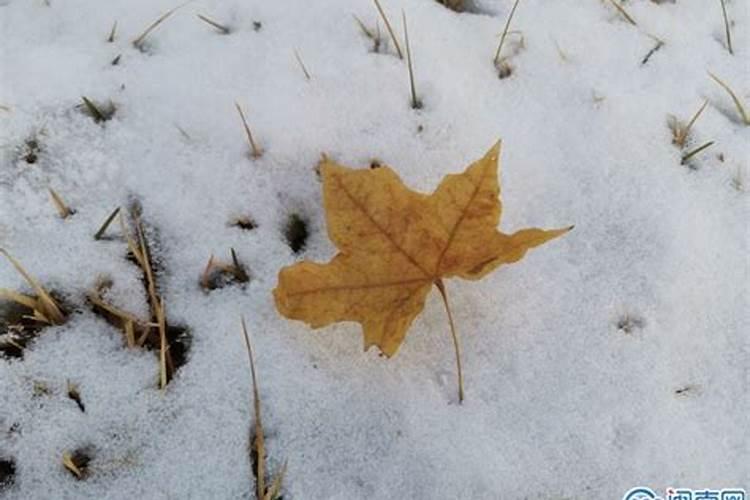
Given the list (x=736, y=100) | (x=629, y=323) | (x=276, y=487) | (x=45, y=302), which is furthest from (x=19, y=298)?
(x=736, y=100)

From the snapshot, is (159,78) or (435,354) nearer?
(435,354)

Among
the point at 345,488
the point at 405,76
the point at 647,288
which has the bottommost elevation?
the point at 345,488

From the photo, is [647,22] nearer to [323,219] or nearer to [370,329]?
[323,219]

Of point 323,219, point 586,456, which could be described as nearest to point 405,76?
point 323,219

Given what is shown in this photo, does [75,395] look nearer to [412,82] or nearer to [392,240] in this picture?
[392,240]

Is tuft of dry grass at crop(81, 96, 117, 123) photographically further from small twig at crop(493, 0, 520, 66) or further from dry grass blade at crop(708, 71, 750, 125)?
dry grass blade at crop(708, 71, 750, 125)

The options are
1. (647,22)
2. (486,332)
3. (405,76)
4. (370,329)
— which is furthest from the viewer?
(647,22)

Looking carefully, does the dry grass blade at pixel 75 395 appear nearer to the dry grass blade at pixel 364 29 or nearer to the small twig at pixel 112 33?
the small twig at pixel 112 33
